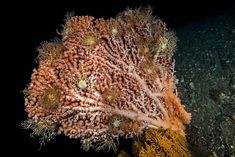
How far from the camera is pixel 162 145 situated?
3143 mm

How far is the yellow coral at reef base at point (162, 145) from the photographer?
3.15 metres

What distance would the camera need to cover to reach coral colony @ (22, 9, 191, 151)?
3164 millimetres

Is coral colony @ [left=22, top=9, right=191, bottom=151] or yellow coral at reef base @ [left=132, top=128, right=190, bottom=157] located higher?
coral colony @ [left=22, top=9, right=191, bottom=151]

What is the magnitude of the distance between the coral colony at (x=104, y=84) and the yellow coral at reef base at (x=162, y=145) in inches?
6.1

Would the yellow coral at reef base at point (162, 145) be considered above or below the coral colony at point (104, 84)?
below

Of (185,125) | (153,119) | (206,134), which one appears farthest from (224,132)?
(153,119)

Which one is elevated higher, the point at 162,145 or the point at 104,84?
the point at 104,84

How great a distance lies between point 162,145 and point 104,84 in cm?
88

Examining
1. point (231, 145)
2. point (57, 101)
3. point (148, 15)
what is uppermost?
point (148, 15)

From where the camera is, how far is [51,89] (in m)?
3.16

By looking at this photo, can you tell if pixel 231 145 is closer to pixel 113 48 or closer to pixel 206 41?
pixel 113 48

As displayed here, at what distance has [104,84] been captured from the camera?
319 cm

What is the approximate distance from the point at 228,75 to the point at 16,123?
7172 millimetres

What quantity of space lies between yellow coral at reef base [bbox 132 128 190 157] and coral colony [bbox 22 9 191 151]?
15cm
